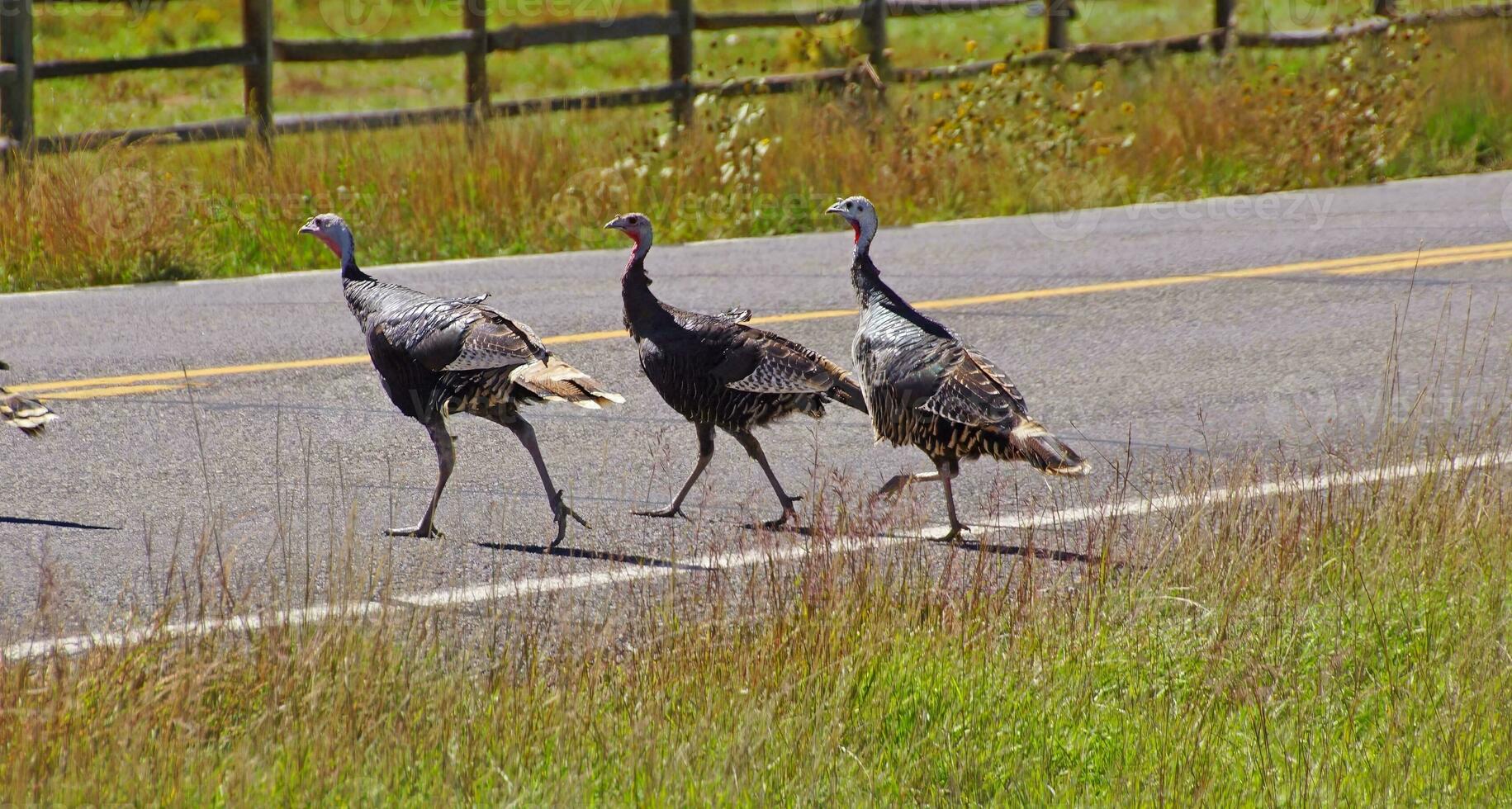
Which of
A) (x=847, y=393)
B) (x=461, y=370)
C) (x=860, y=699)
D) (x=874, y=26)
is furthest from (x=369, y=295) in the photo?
(x=874, y=26)

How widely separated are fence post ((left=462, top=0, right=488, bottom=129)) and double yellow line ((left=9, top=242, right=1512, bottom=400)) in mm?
4769

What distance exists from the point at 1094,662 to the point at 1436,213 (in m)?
8.64

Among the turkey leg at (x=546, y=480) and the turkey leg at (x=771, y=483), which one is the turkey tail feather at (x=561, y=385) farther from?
the turkey leg at (x=771, y=483)

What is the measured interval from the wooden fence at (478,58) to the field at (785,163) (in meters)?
0.18

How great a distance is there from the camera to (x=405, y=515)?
243 inches

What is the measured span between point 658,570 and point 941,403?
1.04 meters

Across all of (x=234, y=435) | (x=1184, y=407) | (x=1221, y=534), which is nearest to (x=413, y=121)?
(x=234, y=435)

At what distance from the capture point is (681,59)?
1392cm

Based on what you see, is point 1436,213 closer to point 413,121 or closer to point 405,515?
point 413,121

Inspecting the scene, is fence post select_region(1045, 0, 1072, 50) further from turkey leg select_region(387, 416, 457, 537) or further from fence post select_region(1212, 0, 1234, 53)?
turkey leg select_region(387, 416, 457, 537)
